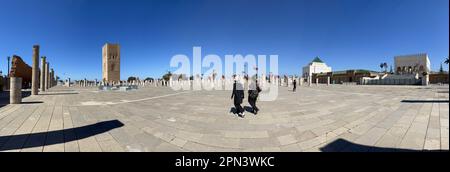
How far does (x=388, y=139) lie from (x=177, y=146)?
159 inches

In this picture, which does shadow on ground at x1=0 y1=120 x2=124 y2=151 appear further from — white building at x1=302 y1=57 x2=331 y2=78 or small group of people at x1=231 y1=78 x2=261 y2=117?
white building at x1=302 y1=57 x2=331 y2=78

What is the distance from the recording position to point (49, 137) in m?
4.32

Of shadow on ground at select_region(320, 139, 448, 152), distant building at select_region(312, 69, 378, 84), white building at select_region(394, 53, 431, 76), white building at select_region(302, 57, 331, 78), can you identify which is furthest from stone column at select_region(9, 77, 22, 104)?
white building at select_region(302, 57, 331, 78)

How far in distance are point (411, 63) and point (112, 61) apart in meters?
101

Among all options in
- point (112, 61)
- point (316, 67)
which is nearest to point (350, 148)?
point (112, 61)

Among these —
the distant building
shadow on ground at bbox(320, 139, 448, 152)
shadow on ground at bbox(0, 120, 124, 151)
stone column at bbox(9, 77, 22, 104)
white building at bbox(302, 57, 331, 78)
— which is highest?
white building at bbox(302, 57, 331, 78)

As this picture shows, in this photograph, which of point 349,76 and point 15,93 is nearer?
point 15,93

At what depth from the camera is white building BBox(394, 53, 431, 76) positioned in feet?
230

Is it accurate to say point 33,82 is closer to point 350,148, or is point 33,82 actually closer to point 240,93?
point 240,93

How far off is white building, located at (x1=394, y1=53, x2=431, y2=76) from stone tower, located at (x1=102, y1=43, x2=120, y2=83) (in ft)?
298

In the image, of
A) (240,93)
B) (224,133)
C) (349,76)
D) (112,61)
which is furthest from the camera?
(349,76)
